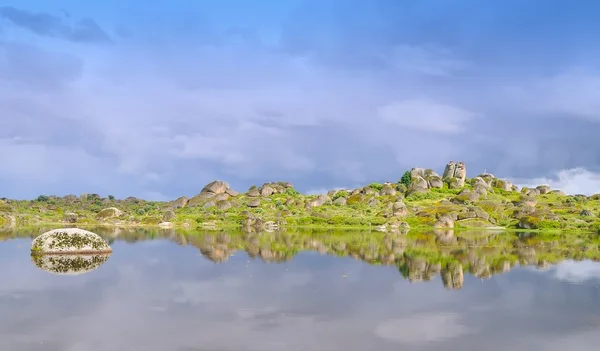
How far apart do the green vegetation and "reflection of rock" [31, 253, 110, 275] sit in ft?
169

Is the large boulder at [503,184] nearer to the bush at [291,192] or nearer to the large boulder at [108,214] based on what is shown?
the bush at [291,192]

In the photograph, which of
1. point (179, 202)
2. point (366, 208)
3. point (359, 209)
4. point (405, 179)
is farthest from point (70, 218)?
point (405, 179)

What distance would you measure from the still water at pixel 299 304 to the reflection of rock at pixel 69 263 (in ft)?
2.21

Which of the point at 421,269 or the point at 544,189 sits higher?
the point at 544,189

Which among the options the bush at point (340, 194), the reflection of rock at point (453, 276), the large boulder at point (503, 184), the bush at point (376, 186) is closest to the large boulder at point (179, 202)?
the bush at point (340, 194)

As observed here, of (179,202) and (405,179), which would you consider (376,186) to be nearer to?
(405,179)

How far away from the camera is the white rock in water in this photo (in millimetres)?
40344

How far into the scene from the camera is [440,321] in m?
20.8

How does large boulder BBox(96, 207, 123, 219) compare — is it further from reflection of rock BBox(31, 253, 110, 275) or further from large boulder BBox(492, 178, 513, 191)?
large boulder BBox(492, 178, 513, 191)

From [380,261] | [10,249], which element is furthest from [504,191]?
[10,249]

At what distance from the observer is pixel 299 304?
2389 cm

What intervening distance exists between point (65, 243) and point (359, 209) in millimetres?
92176

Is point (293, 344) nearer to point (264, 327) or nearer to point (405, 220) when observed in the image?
point (264, 327)

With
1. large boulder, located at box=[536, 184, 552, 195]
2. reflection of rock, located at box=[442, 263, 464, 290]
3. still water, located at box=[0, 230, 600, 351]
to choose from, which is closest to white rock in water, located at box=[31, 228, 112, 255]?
still water, located at box=[0, 230, 600, 351]
